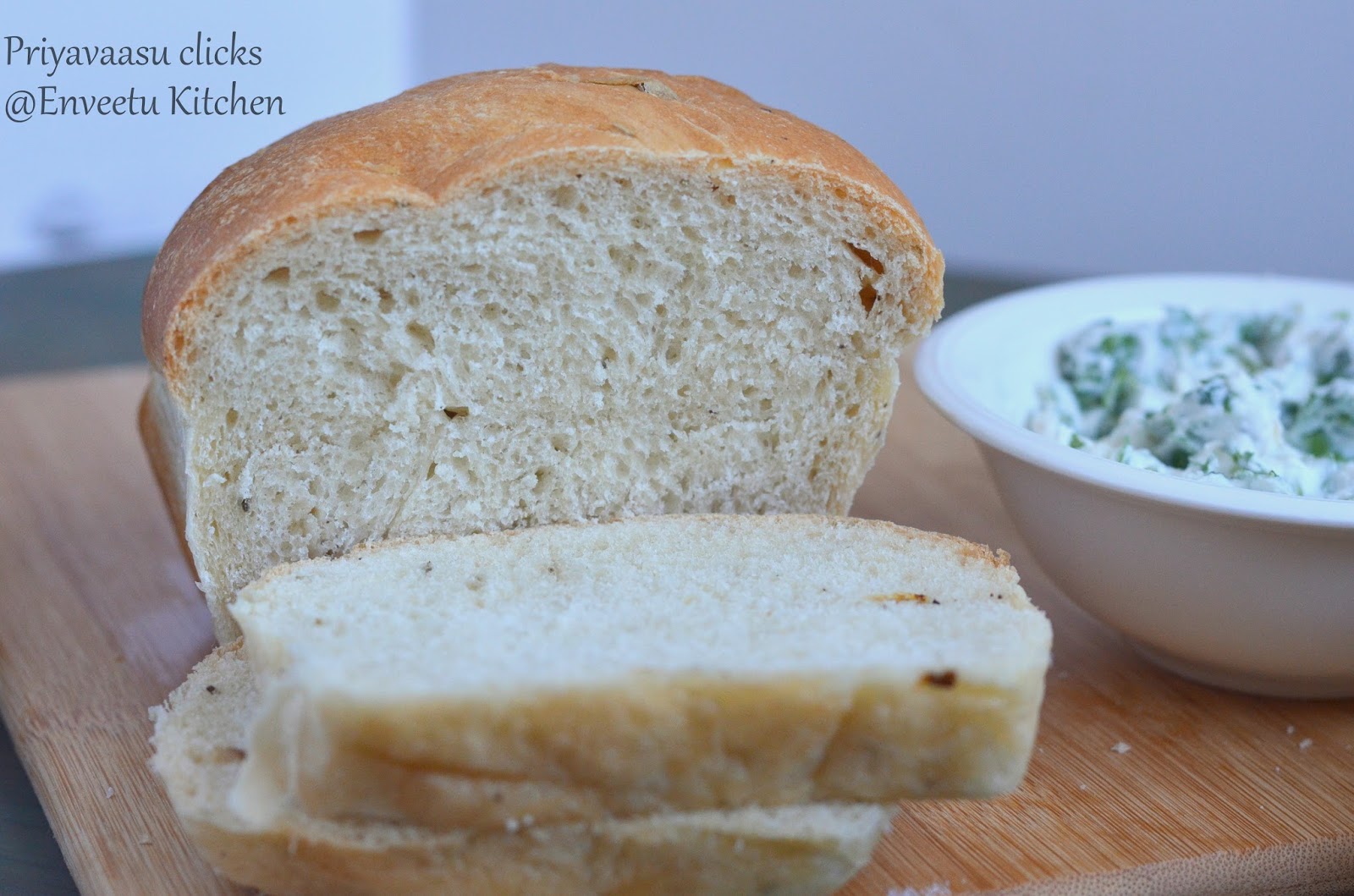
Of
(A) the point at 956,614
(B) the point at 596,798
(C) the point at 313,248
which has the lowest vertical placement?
(B) the point at 596,798

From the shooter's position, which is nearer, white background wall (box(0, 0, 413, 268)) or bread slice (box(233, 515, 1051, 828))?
bread slice (box(233, 515, 1051, 828))

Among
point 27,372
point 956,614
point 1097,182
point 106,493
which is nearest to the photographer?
point 956,614

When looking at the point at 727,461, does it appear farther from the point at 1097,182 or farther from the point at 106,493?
the point at 1097,182

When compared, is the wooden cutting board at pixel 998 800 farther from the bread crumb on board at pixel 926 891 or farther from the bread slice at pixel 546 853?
the bread slice at pixel 546 853

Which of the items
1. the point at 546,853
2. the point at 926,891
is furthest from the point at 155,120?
the point at 926,891

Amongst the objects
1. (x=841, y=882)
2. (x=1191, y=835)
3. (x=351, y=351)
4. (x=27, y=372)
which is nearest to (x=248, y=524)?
(x=351, y=351)

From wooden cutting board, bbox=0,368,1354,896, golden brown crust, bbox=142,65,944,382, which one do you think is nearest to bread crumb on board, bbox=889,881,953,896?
wooden cutting board, bbox=0,368,1354,896

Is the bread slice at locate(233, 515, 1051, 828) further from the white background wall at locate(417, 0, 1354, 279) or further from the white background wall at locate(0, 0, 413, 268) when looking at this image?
the white background wall at locate(417, 0, 1354, 279)
